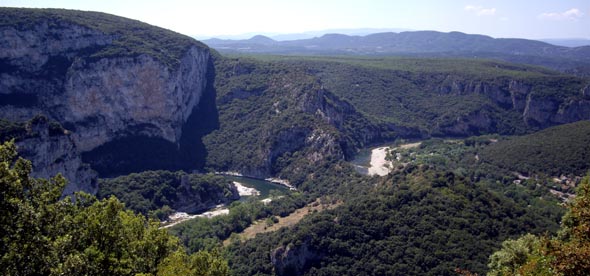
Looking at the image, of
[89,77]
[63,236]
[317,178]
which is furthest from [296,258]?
[89,77]

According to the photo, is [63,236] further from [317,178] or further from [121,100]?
[121,100]

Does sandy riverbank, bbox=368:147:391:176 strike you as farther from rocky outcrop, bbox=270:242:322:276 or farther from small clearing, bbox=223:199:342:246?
rocky outcrop, bbox=270:242:322:276

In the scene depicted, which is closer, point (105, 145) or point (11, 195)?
point (11, 195)

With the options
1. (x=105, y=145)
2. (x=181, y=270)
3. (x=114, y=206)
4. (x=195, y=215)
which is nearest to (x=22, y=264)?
(x=114, y=206)

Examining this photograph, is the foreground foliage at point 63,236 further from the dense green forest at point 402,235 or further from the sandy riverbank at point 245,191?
the sandy riverbank at point 245,191

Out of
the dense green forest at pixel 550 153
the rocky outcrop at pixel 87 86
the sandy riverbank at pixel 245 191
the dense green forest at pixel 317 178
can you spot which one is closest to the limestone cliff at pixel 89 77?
the rocky outcrop at pixel 87 86

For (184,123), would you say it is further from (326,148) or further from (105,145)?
(326,148)

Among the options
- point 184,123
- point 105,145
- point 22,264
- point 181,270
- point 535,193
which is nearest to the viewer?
point 22,264

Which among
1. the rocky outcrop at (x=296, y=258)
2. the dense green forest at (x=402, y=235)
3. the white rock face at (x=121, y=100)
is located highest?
the white rock face at (x=121, y=100)
